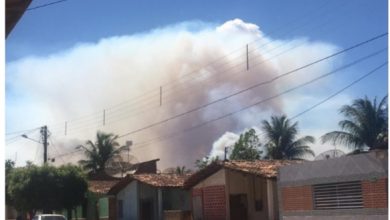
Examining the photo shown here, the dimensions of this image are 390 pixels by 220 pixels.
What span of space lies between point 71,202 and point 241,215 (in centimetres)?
Answer: 1546

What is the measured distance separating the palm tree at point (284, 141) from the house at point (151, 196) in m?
12.1

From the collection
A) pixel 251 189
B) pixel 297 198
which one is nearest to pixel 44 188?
pixel 251 189

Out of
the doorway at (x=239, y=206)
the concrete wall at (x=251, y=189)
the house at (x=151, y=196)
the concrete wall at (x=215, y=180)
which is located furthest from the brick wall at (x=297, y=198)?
the house at (x=151, y=196)

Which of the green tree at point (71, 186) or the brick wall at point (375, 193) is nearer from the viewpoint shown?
the brick wall at point (375, 193)

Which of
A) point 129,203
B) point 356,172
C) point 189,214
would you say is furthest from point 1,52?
point 129,203

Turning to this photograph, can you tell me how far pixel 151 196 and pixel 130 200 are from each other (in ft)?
6.51

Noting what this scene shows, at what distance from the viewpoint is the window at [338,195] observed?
18.7 m

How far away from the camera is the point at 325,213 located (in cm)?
1980

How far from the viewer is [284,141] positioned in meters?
46.9

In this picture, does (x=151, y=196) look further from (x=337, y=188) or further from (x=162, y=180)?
(x=337, y=188)

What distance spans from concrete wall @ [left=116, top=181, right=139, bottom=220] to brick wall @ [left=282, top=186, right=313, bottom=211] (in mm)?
15494

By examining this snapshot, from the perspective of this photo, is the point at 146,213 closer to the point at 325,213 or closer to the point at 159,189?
the point at 159,189

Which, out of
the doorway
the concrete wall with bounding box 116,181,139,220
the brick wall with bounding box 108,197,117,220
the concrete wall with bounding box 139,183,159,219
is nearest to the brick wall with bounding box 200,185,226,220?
the doorway

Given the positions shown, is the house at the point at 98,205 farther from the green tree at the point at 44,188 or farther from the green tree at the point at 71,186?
A: the green tree at the point at 44,188
